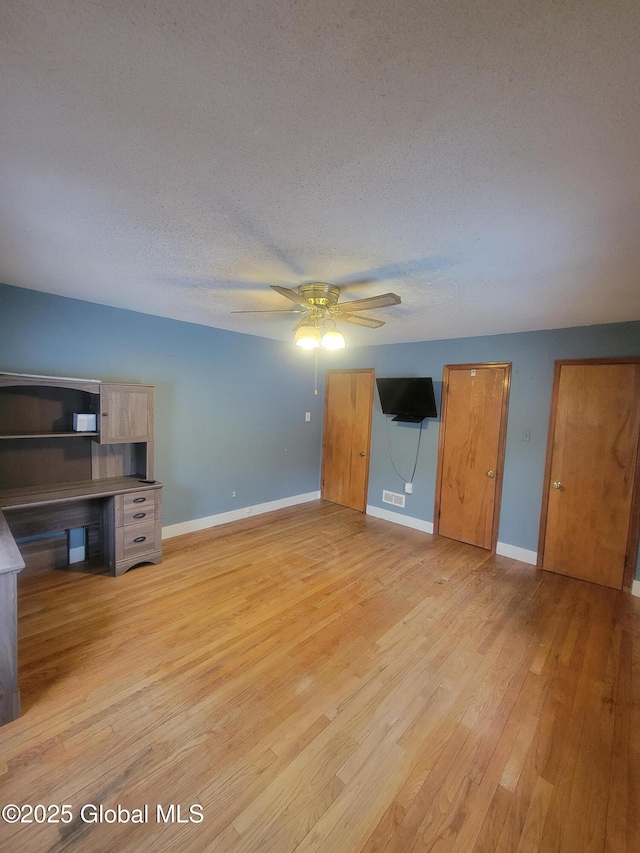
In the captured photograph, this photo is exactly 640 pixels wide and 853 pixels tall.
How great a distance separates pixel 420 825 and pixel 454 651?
107 cm

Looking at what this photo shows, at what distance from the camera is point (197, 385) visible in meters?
3.96

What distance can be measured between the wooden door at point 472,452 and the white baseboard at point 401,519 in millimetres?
133

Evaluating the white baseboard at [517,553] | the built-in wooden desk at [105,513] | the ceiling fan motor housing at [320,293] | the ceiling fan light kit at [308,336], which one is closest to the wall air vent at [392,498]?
the white baseboard at [517,553]

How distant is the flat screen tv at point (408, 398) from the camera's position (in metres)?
4.15

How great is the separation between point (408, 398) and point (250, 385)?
2.05 meters

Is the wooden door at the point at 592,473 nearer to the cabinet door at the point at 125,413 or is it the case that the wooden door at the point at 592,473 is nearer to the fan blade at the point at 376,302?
the fan blade at the point at 376,302

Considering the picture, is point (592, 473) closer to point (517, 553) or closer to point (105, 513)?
point (517, 553)

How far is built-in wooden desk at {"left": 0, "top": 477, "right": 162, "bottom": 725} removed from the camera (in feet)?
8.98

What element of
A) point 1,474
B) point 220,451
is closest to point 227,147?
point 1,474

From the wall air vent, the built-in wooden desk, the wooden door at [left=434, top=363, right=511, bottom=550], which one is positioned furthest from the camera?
the wall air vent

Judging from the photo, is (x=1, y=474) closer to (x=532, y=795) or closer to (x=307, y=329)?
(x=307, y=329)

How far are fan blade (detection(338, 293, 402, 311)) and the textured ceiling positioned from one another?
20 centimetres

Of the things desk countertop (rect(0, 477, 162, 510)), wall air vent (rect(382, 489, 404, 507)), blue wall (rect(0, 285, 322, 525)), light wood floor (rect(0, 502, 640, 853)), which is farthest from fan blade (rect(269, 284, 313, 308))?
wall air vent (rect(382, 489, 404, 507))

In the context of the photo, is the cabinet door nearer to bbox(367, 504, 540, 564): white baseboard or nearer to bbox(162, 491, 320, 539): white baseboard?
bbox(162, 491, 320, 539): white baseboard
